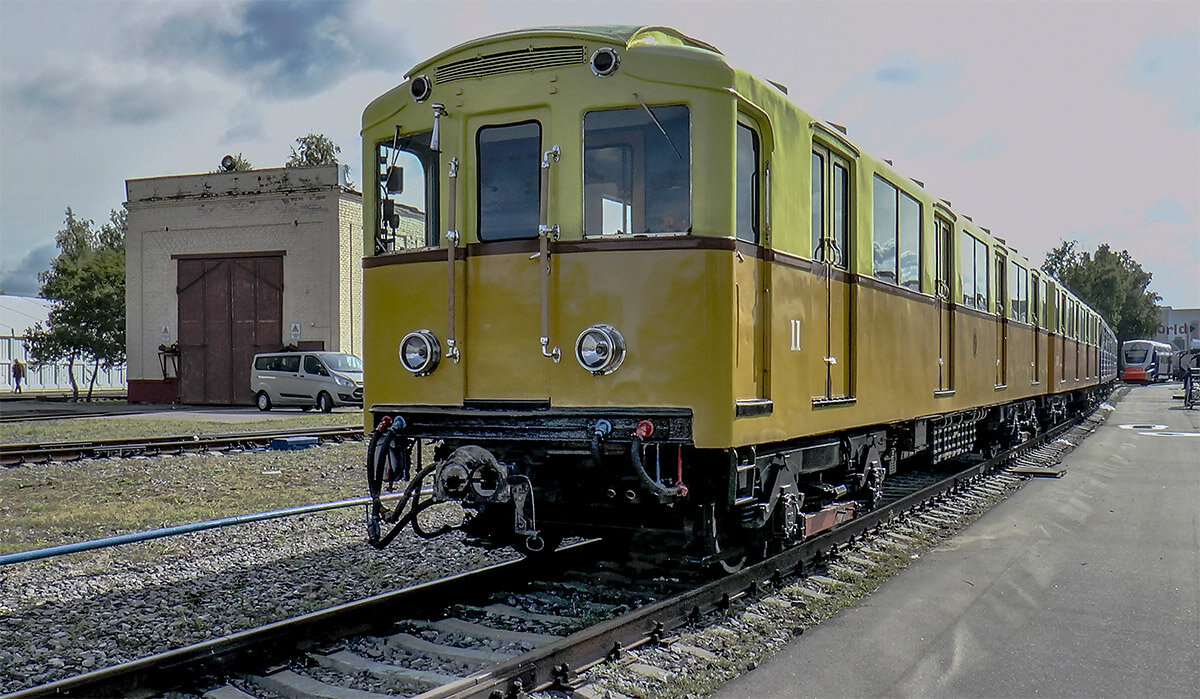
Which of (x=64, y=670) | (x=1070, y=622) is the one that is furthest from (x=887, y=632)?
(x=64, y=670)

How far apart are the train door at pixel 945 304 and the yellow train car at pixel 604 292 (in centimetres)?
308

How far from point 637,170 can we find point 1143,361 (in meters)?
65.2

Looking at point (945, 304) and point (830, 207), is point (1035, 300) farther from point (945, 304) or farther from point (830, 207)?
point (830, 207)

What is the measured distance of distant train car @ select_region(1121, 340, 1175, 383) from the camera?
61.0 m

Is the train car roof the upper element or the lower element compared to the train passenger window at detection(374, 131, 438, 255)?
upper

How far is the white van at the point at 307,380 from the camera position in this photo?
86.0ft

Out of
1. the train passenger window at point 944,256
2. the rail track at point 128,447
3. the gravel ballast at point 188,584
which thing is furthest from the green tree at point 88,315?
the train passenger window at point 944,256

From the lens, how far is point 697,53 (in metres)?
5.57

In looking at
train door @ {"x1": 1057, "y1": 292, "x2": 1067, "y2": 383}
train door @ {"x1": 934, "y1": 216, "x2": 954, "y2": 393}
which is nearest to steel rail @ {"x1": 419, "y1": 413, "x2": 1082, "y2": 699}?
train door @ {"x1": 934, "y1": 216, "x2": 954, "y2": 393}

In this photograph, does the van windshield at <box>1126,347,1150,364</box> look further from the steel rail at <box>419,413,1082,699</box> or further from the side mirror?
the side mirror

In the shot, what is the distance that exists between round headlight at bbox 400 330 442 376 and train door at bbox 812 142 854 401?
Result: 101 inches

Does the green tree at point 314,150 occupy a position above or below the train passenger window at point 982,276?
above

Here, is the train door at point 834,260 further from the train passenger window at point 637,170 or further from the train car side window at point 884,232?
the train passenger window at point 637,170

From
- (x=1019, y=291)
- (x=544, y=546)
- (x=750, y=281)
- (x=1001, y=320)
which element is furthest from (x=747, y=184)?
(x=1019, y=291)
